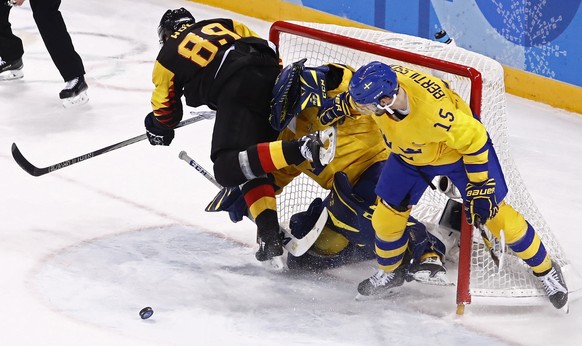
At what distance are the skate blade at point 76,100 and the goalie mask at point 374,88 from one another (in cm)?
260

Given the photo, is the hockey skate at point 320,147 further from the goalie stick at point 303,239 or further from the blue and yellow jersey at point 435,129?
the goalie stick at point 303,239

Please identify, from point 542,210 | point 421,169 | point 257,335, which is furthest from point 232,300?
point 542,210

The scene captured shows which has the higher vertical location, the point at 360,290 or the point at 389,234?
the point at 389,234

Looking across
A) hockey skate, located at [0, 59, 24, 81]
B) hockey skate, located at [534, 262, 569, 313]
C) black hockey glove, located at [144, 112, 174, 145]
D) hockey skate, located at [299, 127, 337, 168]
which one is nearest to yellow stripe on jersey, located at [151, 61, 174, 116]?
black hockey glove, located at [144, 112, 174, 145]

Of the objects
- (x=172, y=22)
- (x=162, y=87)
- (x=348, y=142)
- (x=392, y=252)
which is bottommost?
(x=392, y=252)

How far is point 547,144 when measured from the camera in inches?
190

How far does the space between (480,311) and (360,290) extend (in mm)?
376

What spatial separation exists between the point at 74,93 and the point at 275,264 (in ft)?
6.91

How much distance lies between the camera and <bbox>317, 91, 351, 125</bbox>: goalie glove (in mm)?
3279

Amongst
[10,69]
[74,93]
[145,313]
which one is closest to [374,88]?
[145,313]

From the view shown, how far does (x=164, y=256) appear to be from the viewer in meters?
3.71

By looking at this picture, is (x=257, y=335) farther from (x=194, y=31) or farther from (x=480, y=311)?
(x=194, y=31)

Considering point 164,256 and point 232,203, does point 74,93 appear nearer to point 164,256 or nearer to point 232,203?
point 164,256

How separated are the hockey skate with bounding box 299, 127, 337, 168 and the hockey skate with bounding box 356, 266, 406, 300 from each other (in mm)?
422
